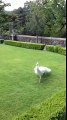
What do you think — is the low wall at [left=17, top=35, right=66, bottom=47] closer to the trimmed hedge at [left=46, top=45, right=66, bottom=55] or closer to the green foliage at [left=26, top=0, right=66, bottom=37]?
the green foliage at [left=26, top=0, right=66, bottom=37]

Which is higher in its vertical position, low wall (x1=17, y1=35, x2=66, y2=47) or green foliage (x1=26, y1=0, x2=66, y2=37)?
green foliage (x1=26, y1=0, x2=66, y2=37)

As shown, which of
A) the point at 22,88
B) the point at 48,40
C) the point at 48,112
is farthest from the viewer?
the point at 48,40

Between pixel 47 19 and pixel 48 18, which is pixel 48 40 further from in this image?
pixel 48 18

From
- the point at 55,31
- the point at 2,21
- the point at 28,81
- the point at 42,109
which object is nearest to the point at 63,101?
the point at 42,109

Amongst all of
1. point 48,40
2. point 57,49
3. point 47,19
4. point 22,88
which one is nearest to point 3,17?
point 22,88

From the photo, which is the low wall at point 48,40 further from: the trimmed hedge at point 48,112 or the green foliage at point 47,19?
the trimmed hedge at point 48,112

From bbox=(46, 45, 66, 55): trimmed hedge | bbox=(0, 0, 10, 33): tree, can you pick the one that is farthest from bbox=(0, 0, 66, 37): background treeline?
bbox=(0, 0, 10, 33): tree

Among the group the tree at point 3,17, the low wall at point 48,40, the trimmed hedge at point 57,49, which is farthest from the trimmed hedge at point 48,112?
the low wall at point 48,40

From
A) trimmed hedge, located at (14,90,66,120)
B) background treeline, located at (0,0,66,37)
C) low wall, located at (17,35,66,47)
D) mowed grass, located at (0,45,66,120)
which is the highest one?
background treeline, located at (0,0,66,37)

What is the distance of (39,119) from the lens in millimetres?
4695

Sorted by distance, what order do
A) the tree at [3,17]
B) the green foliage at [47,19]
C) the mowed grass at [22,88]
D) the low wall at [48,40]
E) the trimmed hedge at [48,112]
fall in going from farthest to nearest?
the green foliage at [47,19] < the low wall at [48,40] < the mowed grass at [22,88] < the tree at [3,17] < the trimmed hedge at [48,112]

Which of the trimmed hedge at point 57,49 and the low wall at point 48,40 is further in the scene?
the low wall at point 48,40

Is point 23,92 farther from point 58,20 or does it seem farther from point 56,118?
point 58,20

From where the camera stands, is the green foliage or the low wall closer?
the low wall
